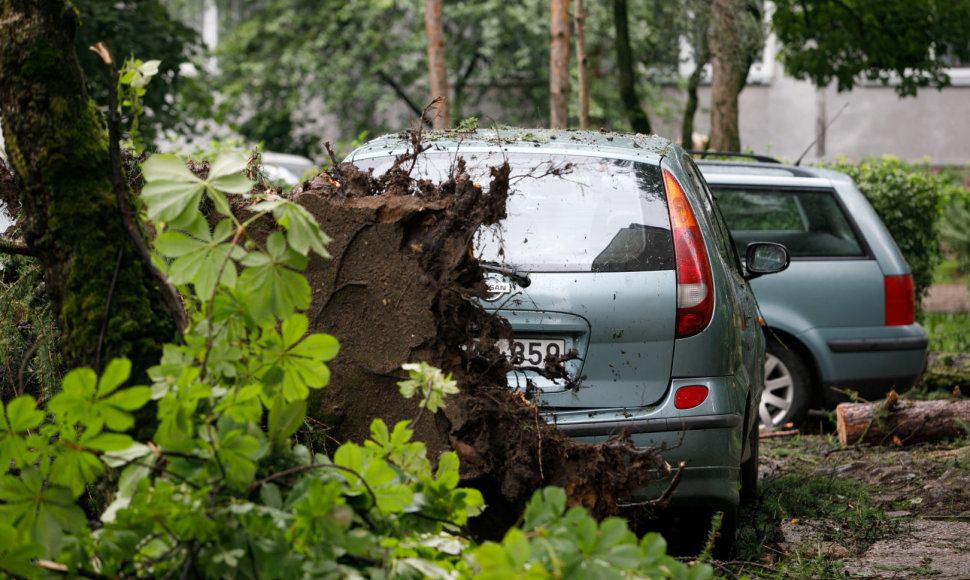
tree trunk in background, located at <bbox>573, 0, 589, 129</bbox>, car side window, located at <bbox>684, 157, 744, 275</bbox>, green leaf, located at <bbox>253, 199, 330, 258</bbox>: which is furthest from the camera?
tree trunk in background, located at <bbox>573, 0, 589, 129</bbox>

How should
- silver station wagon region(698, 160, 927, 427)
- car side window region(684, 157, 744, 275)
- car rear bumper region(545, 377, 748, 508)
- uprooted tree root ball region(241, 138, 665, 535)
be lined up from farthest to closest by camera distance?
silver station wagon region(698, 160, 927, 427), car side window region(684, 157, 744, 275), car rear bumper region(545, 377, 748, 508), uprooted tree root ball region(241, 138, 665, 535)

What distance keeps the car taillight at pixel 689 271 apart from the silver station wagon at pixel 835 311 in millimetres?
3140

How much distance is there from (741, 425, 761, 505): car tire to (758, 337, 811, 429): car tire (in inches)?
68.6

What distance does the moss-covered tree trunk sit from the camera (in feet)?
8.38

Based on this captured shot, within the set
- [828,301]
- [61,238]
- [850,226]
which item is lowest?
[828,301]

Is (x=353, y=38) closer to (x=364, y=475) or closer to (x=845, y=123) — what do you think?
(x=845, y=123)

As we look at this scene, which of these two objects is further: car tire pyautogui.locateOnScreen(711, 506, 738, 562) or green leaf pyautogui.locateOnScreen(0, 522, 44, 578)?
car tire pyautogui.locateOnScreen(711, 506, 738, 562)

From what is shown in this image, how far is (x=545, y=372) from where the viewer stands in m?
3.57

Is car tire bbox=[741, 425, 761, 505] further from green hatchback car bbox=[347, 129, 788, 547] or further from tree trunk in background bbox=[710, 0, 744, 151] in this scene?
tree trunk in background bbox=[710, 0, 744, 151]

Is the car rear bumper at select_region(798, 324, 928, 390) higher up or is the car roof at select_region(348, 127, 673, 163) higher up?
the car roof at select_region(348, 127, 673, 163)

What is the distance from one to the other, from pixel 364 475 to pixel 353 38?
20256 mm

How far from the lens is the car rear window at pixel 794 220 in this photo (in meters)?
7.11

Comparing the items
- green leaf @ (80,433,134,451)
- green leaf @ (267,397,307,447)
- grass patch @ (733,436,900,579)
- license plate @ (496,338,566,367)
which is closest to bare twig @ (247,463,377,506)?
green leaf @ (267,397,307,447)

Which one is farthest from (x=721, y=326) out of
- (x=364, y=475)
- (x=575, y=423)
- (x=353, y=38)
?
(x=353, y=38)
